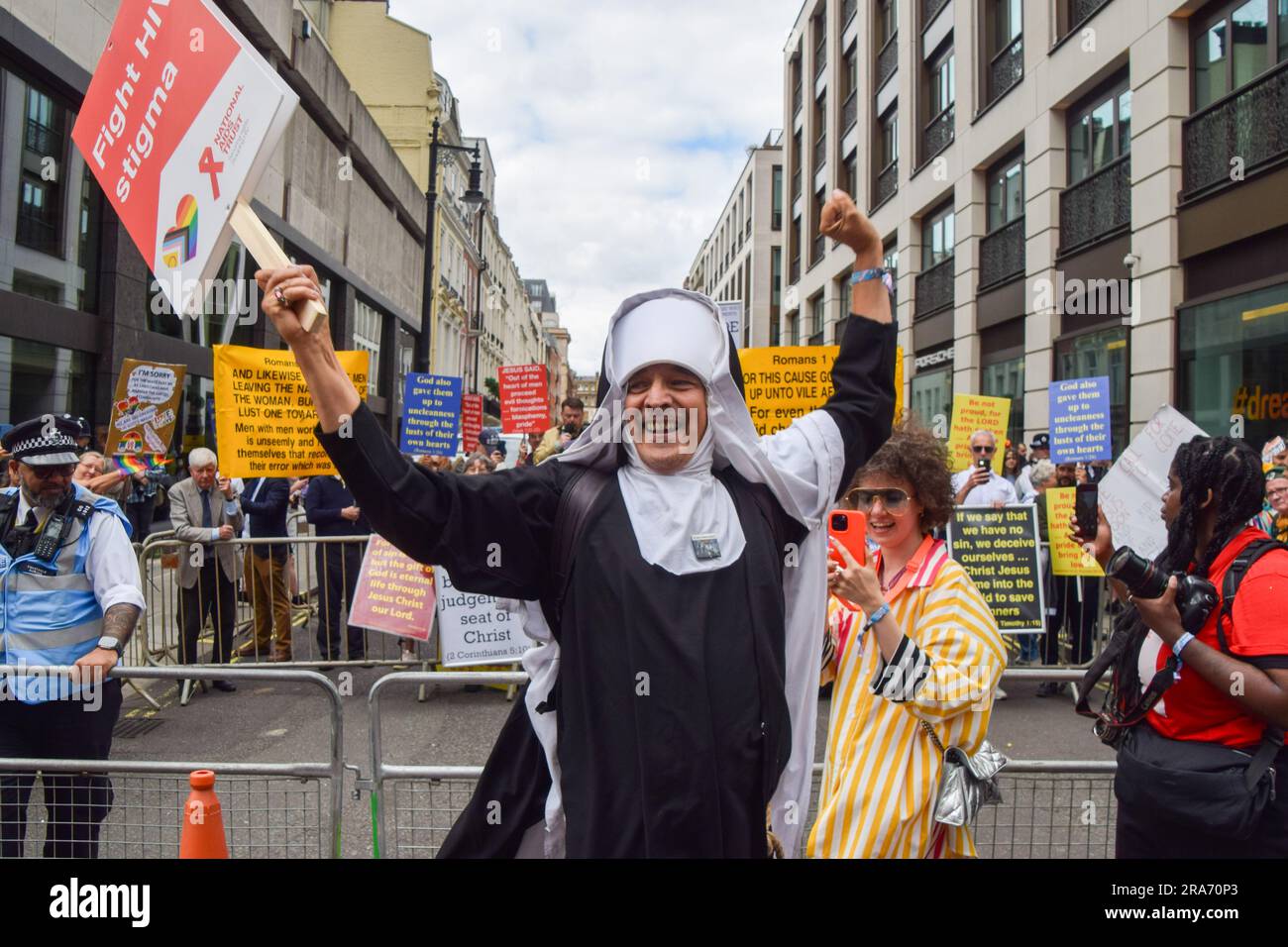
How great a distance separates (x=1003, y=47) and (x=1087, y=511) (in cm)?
1928

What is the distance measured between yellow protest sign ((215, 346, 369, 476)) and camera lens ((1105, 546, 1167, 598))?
586 centimetres

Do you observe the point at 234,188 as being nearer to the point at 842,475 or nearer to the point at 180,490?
the point at 842,475

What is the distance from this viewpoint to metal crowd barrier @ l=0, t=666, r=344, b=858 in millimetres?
3436

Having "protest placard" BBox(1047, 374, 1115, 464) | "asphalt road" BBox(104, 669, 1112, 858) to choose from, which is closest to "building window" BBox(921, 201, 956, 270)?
"protest placard" BBox(1047, 374, 1115, 464)

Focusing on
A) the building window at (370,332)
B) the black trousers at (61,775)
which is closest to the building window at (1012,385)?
the building window at (370,332)

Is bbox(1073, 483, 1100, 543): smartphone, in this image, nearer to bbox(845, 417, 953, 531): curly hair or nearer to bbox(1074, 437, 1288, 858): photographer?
bbox(1074, 437, 1288, 858): photographer

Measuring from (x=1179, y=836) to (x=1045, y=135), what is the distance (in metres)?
16.3

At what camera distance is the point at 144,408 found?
8.19 meters

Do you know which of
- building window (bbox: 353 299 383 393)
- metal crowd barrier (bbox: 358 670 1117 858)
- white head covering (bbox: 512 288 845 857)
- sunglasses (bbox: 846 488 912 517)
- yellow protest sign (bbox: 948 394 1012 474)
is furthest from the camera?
building window (bbox: 353 299 383 393)

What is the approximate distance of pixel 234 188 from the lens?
214cm

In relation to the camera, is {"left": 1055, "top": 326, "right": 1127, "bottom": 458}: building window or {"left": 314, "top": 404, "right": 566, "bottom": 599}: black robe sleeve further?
{"left": 1055, "top": 326, "right": 1127, "bottom": 458}: building window

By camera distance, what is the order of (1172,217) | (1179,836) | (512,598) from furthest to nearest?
(1172,217)
(1179,836)
(512,598)

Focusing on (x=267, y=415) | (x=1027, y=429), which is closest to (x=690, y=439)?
(x=267, y=415)

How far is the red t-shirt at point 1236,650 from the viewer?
8.11ft
